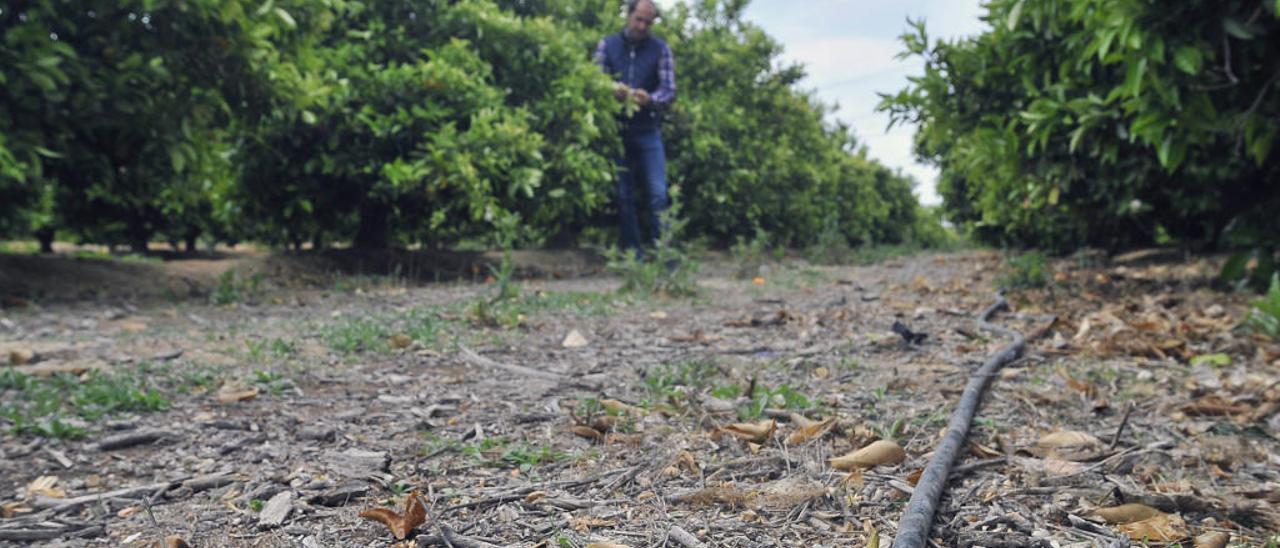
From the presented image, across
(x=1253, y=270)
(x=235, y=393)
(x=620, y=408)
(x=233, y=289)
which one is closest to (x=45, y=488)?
(x=235, y=393)

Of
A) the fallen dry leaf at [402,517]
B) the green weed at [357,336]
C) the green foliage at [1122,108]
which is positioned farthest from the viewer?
the green weed at [357,336]

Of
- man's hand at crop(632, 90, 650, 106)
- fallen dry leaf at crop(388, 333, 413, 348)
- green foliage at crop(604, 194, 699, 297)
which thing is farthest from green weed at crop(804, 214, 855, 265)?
fallen dry leaf at crop(388, 333, 413, 348)

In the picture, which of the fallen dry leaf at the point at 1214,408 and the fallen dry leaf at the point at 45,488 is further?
the fallen dry leaf at the point at 1214,408

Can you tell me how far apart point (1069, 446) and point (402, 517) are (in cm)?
158

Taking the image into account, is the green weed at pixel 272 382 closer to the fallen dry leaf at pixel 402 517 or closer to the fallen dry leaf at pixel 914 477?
the fallen dry leaf at pixel 402 517

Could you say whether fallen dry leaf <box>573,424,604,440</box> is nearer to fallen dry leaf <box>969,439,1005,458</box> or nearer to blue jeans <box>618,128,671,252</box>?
fallen dry leaf <box>969,439,1005,458</box>

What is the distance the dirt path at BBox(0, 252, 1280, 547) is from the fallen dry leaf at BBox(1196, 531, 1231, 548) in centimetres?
6

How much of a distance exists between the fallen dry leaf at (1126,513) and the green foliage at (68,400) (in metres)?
2.48

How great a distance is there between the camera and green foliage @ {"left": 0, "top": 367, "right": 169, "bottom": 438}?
2.30 m

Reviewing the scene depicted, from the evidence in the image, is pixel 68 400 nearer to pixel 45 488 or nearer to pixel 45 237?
pixel 45 488

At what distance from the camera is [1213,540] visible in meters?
1.45

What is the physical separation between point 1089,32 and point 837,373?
2240 millimetres

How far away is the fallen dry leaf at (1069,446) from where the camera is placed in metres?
2.00

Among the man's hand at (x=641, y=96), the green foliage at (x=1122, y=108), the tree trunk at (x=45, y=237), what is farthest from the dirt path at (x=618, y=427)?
the tree trunk at (x=45, y=237)
